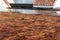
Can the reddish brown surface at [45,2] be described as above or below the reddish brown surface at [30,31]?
above

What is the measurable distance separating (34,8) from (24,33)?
1.06m

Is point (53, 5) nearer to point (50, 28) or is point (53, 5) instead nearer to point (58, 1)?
point (58, 1)

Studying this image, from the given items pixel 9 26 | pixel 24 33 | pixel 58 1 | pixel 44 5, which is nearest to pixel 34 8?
pixel 44 5

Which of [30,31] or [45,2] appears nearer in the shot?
[30,31]

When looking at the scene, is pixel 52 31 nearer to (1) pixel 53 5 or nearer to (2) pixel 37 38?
(2) pixel 37 38

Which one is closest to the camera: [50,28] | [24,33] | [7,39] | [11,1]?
[7,39]

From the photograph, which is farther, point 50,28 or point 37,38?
point 50,28

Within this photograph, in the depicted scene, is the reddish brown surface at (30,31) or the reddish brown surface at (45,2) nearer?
the reddish brown surface at (30,31)

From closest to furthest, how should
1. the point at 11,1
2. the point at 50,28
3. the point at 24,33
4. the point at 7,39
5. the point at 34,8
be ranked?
the point at 7,39
the point at 24,33
the point at 50,28
the point at 34,8
the point at 11,1

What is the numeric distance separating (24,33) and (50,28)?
0.86ft

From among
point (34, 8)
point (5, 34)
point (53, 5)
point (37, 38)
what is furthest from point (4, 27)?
point (53, 5)

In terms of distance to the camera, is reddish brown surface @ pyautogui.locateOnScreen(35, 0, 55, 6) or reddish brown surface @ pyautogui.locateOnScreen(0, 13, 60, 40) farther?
reddish brown surface @ pyautogui.locateOnScreen(35, 0, 55, 6)

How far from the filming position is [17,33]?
1238 millimetres

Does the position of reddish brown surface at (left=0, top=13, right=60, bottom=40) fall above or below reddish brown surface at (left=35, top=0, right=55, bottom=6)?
below
